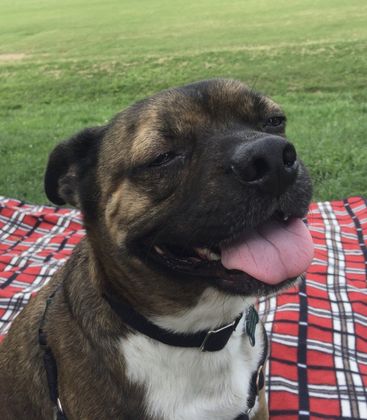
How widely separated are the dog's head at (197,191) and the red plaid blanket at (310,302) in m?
1.46

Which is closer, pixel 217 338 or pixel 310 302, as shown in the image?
pixel 217 338

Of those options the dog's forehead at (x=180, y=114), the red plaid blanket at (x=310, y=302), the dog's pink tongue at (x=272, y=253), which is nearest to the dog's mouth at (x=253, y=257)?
the dog's pink tongue at (x=272, y=253)

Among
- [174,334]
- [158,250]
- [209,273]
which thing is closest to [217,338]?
[174,334]

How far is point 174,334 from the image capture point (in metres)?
2.46

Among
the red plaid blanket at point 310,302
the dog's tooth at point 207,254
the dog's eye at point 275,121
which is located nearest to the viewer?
the dog's tooth at point 207,254

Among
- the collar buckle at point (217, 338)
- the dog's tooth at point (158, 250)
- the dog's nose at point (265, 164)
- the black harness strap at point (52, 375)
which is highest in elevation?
the dog's nose at point (265, 164)

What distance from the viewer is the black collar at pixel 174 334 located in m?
2.45

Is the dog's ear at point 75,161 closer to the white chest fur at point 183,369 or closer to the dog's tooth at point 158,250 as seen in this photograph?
the dog's tooth at point 158,250

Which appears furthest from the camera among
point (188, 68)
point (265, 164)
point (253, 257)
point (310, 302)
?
point (188, 68)

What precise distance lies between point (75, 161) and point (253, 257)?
1.06 metres

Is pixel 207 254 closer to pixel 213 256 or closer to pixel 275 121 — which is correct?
pixel 213 256

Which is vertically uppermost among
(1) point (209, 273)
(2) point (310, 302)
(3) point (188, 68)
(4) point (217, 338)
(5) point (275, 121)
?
(5) point (275, 121)

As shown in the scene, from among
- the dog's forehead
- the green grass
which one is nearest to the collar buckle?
the dog's forehead

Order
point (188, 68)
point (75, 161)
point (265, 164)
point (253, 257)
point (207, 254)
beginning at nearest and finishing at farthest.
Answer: point (265, 164)
point (253, 257)
point (207, 254)
point (75, 161)
point (188, 68)
